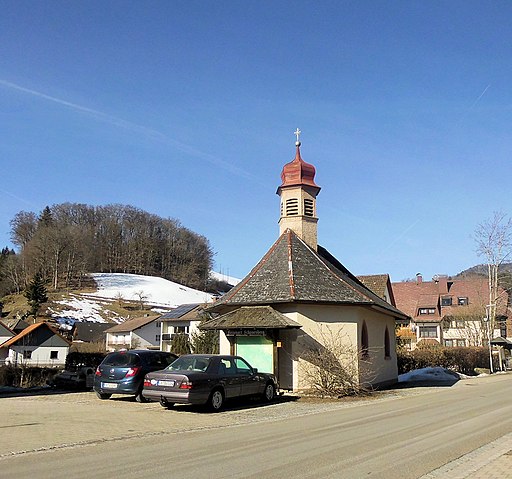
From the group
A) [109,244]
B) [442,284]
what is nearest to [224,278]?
[109,244]

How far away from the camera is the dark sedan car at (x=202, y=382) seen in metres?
15.3

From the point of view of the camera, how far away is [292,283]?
2267 centimetres

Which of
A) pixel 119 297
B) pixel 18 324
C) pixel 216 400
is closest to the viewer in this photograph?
pixel 216 400

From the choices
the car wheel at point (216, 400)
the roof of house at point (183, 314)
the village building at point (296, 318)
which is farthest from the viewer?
the roof of house at point (183, 314)

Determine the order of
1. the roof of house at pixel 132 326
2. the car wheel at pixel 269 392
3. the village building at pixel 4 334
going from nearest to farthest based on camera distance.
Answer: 1. the car wheel at pixel 269 392
2. the village building at pixel 4 334
3. the roof of house at pixel 132 326

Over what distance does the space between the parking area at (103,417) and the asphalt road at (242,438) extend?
0.08ft

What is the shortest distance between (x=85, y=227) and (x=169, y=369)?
403ft

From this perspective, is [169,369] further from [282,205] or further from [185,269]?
[185,269]

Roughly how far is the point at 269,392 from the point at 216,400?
10.5 feet

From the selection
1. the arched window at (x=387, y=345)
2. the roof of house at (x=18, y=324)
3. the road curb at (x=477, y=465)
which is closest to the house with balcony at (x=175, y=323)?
the roof of house at (x=18, y=324)

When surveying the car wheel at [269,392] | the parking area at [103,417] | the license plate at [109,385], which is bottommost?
the parking area at [103,417]

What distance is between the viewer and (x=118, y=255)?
446ft

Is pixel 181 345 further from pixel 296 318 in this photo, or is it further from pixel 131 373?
pixel 131 373

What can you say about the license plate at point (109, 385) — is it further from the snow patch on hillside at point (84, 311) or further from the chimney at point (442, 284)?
the snow patch on hillside at point (84, 311)
